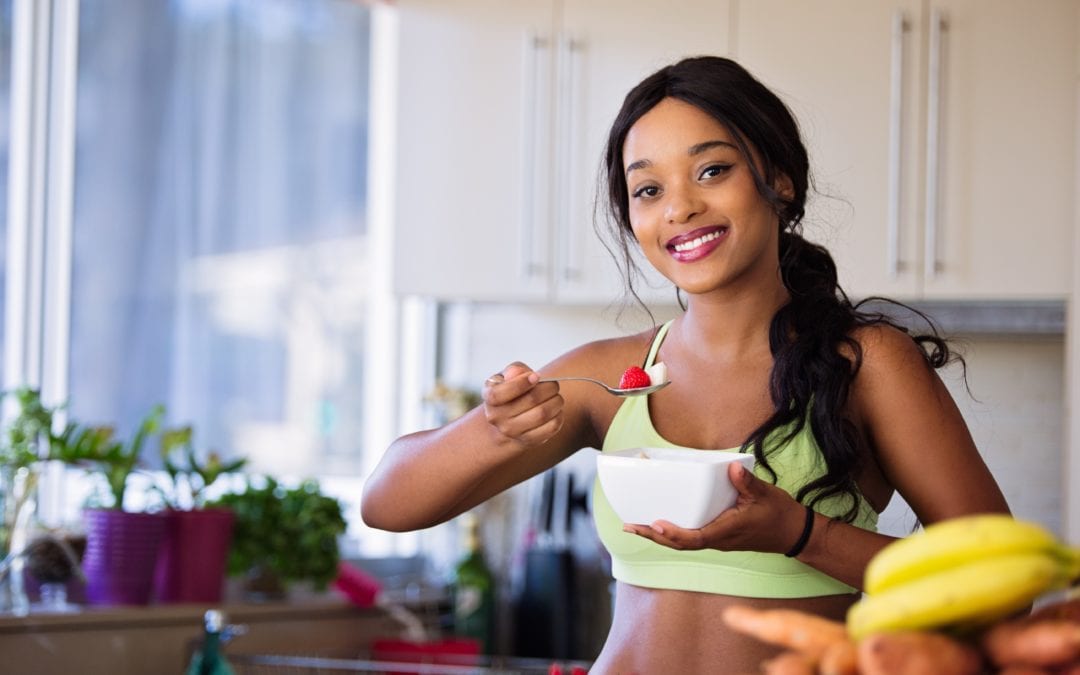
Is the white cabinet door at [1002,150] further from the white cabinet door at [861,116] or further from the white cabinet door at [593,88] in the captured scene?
the white cabinet door at [593,88]

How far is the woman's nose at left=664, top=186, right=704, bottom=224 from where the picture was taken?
1330mm

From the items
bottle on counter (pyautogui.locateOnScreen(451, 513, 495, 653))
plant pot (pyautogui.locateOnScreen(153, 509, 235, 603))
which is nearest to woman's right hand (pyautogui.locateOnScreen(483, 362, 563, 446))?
plant pot (pyautogui.locateOnScreen(153, 509, 235, 603))

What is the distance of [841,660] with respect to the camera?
74 cm

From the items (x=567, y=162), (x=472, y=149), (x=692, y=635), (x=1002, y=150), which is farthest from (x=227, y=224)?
(x=692, y=635)

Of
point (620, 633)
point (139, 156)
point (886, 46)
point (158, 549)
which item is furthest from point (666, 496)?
point (139, 156)

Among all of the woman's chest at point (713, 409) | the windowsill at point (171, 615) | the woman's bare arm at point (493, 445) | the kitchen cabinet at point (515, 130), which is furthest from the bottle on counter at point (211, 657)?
the kitchen cabinet at point (515, 130)

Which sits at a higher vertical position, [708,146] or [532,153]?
[532,153]

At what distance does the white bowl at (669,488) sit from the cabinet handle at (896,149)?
160 cm

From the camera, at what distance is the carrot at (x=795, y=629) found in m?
0.78

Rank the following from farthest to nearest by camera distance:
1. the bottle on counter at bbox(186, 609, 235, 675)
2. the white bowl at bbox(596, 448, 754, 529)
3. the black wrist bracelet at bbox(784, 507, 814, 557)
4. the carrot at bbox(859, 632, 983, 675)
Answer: the bottle on counter at bbox(186, 609, 235, 675)
the black wrist bracelet at bbox(784, 507, 814, 557)
the white bowl at bbox(596, 448, 754, 529)
the carrot at bbox(859, 632, 983, 675)

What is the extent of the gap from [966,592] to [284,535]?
2122 millimetres

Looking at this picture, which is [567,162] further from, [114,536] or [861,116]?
[114,536]

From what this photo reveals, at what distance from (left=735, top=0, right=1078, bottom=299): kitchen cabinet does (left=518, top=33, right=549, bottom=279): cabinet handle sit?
0.53m

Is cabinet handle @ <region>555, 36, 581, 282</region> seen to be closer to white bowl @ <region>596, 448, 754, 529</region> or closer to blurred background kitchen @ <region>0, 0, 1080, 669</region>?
blurred background kitchen @ <region>0, 0, 1080, 669</region>
